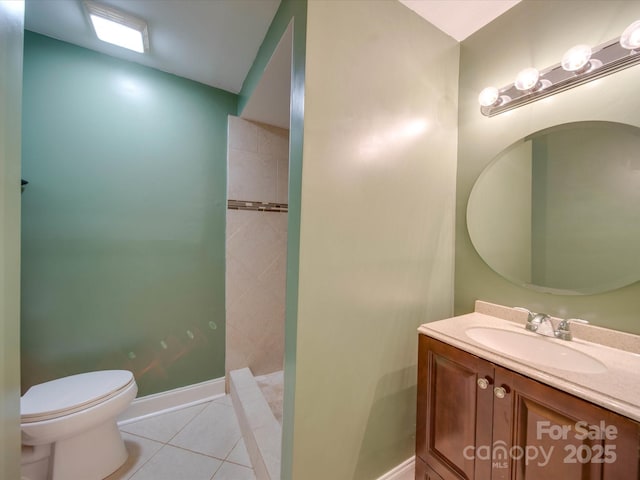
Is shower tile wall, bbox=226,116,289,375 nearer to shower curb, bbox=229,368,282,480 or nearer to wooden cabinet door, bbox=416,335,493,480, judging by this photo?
shower curb, bbox=229,368,282,480

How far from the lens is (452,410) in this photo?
0.90 m

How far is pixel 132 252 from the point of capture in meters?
1.62

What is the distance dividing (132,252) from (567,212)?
247cm

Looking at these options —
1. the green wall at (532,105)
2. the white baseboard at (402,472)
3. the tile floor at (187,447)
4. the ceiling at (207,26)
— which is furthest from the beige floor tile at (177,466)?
the ceiling at (207,26)

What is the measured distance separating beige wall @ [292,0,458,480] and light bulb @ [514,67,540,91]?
1.10 ft

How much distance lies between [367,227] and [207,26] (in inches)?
57.3

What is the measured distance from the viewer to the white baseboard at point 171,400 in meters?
1.63

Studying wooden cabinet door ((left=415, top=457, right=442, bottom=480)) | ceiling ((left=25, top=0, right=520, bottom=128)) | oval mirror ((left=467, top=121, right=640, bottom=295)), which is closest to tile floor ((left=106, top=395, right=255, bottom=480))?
wooden cabinet door ((left=415, top=457, right=442, bottom=480))

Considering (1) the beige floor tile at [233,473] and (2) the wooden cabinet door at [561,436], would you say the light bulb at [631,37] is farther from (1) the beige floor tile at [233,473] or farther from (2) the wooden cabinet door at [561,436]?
(1) the beige floor tile at [233,473]

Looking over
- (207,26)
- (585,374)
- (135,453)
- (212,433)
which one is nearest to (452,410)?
(585,374)

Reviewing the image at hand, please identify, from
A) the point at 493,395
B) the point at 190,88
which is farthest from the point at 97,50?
the point at 493,395

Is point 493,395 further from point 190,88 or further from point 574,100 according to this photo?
point 190,88

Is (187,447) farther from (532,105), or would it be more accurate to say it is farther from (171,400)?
(532,105)

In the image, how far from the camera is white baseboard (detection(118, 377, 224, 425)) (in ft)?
5.34
